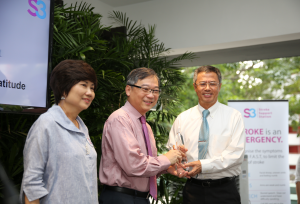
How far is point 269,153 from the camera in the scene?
4957 mm

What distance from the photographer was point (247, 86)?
33.8 ft

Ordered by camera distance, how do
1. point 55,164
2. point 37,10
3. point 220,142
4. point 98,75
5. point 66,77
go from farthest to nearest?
1. point 98,75
2. point 220,142
3. point 37,10
4. point 66,77
5. point 55,164

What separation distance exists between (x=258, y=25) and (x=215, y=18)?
677mm

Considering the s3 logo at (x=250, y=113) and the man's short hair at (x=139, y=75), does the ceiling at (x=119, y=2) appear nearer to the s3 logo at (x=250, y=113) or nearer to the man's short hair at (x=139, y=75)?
the s3 logo at (x=250, y=113)

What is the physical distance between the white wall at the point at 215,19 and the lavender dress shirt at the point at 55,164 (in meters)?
3.52

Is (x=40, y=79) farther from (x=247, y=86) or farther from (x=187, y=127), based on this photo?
(x=247, y=86)

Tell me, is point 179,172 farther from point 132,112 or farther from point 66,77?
point 66,77

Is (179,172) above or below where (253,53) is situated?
below

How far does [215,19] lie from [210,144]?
263 centimetres

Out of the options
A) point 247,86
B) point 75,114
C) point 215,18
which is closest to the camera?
point 75,114

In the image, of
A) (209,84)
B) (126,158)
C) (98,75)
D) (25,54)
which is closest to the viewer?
(126,158)

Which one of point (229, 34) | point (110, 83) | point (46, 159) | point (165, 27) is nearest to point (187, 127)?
point (110, 83)

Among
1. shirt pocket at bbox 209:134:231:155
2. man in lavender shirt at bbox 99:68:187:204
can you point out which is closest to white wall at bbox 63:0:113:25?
man in lavender shirt at bbox 99:68:187:204

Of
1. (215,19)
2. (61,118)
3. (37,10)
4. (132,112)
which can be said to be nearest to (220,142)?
(132,112)
